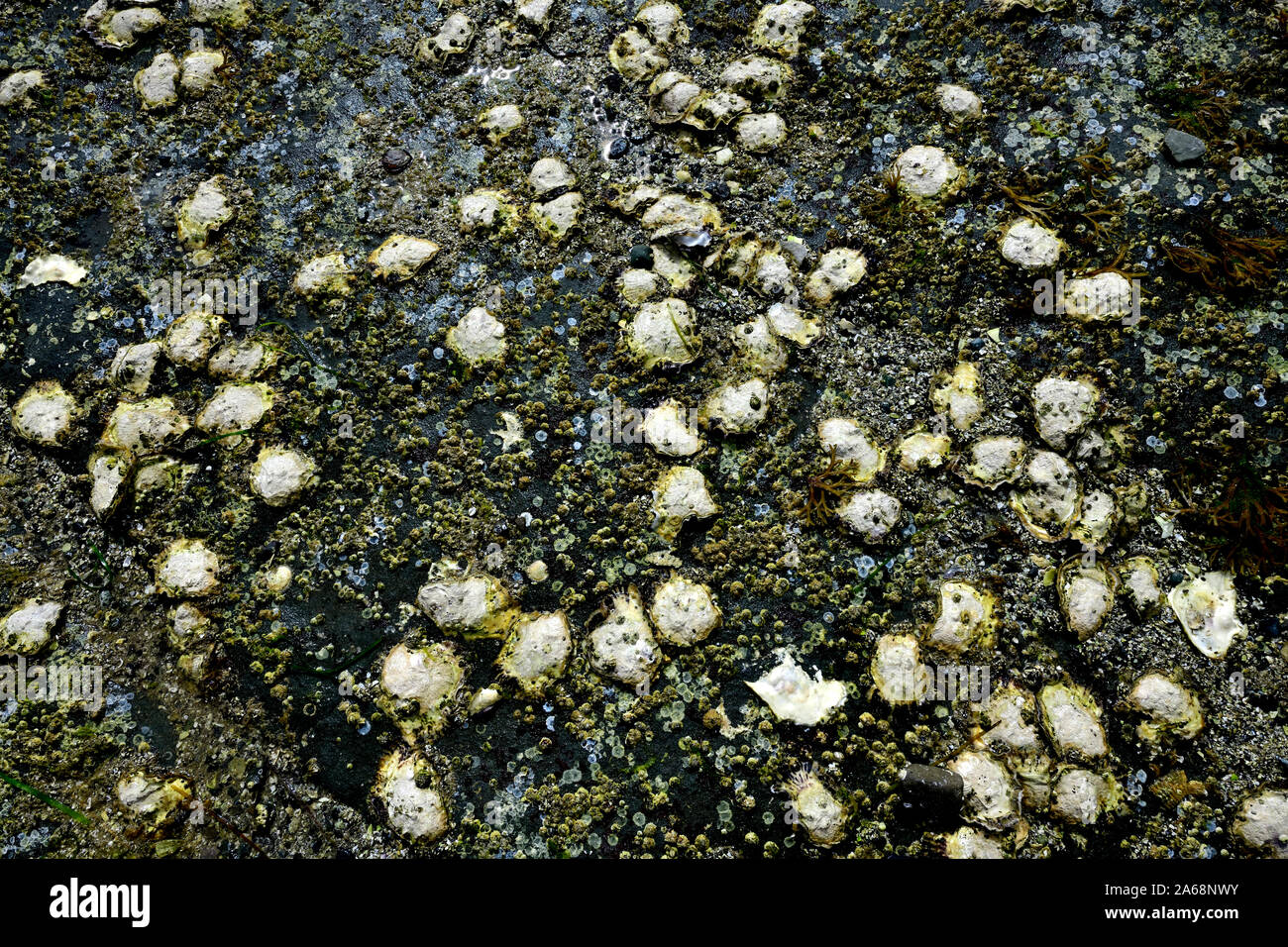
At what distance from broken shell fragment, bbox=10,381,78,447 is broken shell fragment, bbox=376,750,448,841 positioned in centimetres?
152

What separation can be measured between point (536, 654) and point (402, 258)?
1.37 metres

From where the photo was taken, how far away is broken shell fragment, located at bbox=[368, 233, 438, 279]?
2.59m

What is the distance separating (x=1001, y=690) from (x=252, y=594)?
2.19 m

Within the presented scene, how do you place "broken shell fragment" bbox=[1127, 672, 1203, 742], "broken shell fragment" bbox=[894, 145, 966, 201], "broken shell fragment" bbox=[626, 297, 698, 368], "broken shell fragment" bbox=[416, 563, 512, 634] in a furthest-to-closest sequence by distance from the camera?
"broken shell fragment" bbox=[894, 145, 966, 201] → "broken shell fragment" bbox=[626, 297, 698, 368] → "broken shell fragment" bbox=[416, 563, 512, 634] → "broken shell fragment" bbox=[1127, 672, 1203, 742]

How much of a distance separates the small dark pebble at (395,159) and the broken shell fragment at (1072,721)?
8.61 feet

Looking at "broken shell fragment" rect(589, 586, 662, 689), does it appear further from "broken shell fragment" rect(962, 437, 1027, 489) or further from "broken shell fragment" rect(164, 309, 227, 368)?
"broken shell fragment" rect(164, 309, 227, 368)

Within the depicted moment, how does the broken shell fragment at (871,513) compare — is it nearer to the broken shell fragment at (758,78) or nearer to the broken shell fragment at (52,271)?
the broken shell fragment at (758,78)

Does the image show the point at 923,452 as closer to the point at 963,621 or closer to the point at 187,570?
the point at 963,621

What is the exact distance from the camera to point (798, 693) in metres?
2.23

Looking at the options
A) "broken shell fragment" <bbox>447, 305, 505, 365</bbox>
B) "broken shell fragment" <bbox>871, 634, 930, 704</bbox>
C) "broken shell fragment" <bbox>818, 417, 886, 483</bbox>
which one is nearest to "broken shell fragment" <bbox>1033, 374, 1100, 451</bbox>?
"broken shell fragment" <bbox>818, 417, 886, 483</bbox>

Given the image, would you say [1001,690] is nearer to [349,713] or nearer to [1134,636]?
[1134,636]

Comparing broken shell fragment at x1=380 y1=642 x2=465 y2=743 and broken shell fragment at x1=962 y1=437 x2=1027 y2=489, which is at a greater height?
broken shell fragment at x1=962 y1=437 x2=1027 y2=489

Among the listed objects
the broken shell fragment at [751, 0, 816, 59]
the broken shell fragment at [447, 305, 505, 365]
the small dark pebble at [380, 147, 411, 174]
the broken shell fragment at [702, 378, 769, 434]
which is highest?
the broken shell fragment at [751, 0, 816, 59]

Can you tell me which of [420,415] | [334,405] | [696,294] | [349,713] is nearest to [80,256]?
[334,405]
